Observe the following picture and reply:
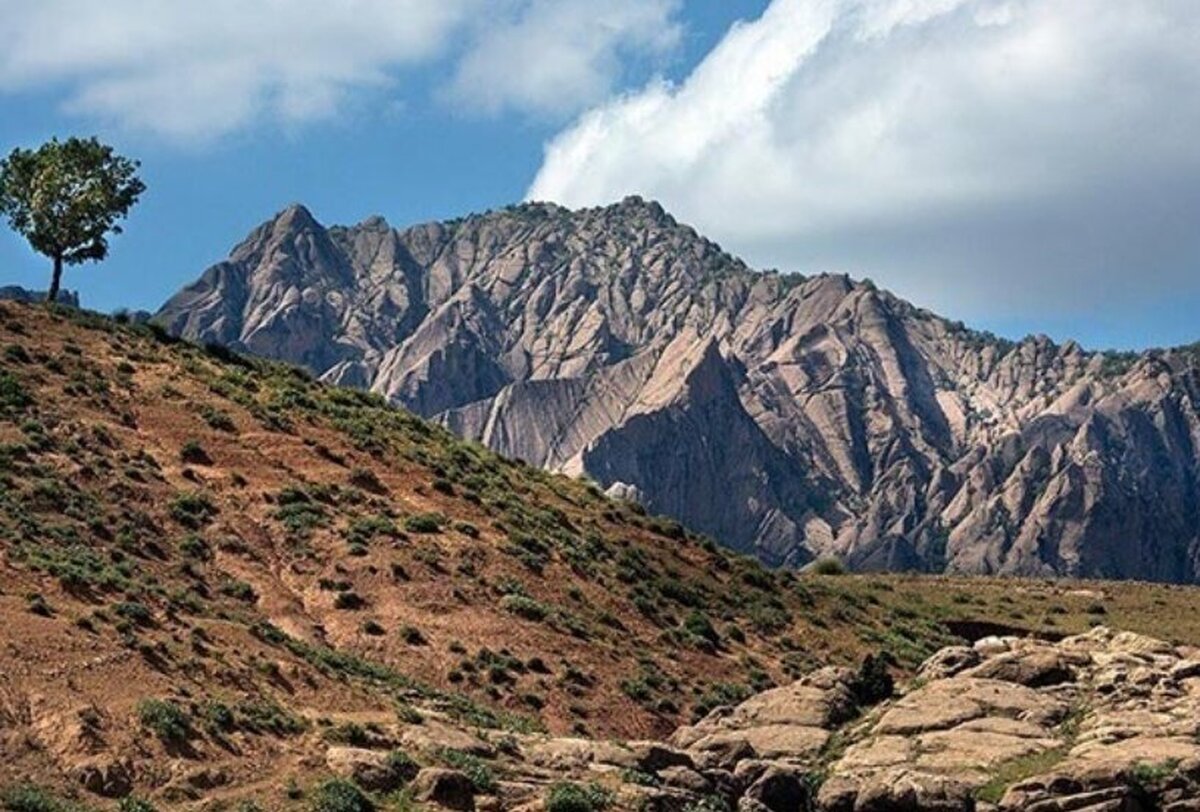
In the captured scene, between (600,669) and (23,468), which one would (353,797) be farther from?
(23,468)

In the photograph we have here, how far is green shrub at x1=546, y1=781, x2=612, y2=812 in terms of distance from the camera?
41.2 metres

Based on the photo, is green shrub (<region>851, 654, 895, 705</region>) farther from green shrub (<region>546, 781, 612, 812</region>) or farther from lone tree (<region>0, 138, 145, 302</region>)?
lone tree (<region>0, 138, 145, 302</region>)

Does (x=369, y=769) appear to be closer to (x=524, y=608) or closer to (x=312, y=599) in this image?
(x=312, y=599)

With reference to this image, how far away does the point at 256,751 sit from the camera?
141 ft

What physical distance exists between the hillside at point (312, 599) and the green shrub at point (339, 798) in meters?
0.62

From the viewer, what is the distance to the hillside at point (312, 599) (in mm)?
43625

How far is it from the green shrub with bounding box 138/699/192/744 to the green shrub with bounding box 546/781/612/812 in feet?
32.3

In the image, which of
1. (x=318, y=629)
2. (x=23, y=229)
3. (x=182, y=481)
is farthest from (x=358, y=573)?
(x=23, y=229)

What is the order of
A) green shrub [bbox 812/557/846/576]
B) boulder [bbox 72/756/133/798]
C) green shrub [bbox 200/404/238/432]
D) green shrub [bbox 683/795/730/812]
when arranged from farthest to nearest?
green shrub [bbox 812/557/846/576], green shrub [bbox 200/404/238/432], green shrub [bbox 683/795/730/812], boulder [bbox 72/756/133/798]

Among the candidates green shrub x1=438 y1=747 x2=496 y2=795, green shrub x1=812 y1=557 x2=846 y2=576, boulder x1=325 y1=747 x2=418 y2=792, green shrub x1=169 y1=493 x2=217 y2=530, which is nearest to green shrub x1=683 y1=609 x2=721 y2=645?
green shrub x1=169 y1=493 x2=217 y2=530

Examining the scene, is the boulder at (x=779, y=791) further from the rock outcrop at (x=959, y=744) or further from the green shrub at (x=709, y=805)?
the green shrub at (x=709, y=805)

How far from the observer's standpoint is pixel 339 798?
40000 mm

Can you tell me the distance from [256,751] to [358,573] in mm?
27322

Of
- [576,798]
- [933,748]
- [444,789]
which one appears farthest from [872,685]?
[444,789]
